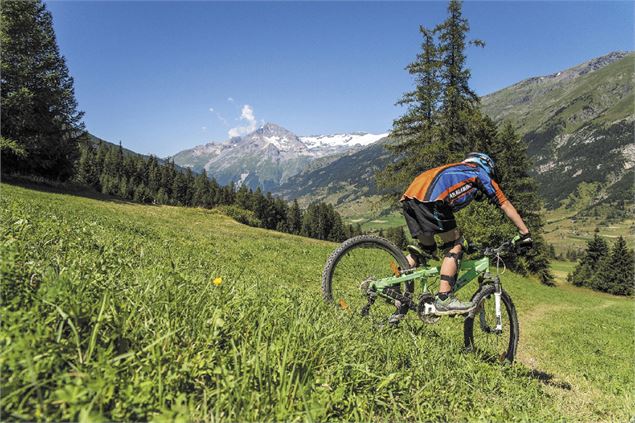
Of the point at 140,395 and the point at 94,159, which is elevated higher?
the point at 94,159

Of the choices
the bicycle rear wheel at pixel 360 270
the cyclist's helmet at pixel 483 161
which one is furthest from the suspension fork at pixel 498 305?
the cyclist's helmet at pixel 483 161

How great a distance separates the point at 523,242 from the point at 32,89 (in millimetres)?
40999

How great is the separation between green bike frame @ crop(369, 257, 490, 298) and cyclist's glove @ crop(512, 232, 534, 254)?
554 mm

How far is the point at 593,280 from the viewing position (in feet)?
260

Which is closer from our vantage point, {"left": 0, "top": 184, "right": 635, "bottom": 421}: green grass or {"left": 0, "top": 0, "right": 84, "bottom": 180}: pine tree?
{"left": 0, "top": 184, "right": 635, "bottom": 421}: green grass

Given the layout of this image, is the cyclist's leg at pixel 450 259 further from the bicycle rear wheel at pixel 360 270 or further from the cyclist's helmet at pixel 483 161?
the cyclist's helmet at pixel 483 161

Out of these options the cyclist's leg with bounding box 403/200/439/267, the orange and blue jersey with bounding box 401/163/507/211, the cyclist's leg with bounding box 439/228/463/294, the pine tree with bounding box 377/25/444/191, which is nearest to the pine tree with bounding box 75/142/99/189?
the pine tree with bounding box 377/25/444/191

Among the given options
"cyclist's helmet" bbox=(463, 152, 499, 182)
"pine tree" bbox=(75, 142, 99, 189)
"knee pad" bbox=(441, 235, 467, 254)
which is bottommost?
"knee pad" bbox=(441, 235, 467, 254)

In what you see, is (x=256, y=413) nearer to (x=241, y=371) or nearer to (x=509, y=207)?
(x=241, y=371)

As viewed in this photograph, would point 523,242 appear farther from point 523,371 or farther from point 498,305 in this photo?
point 523,371

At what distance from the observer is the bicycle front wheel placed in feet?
20.7

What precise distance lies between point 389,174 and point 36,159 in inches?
1390

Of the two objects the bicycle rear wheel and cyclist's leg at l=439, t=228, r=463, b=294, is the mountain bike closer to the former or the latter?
the bicycle rear wheel

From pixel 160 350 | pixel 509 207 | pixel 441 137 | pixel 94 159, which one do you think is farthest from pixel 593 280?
pixel 94 159
